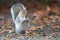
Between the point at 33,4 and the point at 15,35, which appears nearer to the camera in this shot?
the point at 15,35

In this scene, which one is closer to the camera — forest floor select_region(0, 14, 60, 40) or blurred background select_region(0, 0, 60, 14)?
forest floor select_region(0, 14, 60, 40)

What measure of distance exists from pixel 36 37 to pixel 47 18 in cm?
134

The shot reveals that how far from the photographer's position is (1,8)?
5820 mm

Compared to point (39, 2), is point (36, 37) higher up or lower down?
lower down

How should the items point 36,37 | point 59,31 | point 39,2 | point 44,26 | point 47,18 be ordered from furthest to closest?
point 39,2 < point 47,18 < point 44,26 < point 59,31 < point 36,37

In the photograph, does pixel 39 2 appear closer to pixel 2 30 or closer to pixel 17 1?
pixel 17 1

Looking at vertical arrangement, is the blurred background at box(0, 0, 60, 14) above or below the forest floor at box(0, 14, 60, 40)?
above

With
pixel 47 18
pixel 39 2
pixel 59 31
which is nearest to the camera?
pixel 59 31

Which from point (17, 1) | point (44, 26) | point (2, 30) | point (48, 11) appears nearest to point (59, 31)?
point (44, 26)

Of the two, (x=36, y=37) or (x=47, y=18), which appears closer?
(x=36, y=37)

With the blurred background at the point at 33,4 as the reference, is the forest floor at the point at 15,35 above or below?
below

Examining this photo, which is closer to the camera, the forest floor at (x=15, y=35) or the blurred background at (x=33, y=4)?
the forest floor at (x=15, y=35)

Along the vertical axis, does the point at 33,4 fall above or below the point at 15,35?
above

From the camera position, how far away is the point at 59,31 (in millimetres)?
4207
